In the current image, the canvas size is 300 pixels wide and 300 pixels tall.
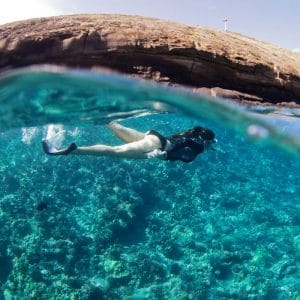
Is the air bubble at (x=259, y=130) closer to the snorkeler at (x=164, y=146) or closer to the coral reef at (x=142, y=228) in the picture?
the coral reef at (x=142, y=228)

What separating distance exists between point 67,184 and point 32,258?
211 inches

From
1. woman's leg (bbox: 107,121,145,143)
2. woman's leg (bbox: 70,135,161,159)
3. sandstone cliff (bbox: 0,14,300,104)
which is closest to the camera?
sandstone cliff (bbox: 0,14,300,104)

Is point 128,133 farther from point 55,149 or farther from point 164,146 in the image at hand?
point 55,149

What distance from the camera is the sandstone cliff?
6.55 meters

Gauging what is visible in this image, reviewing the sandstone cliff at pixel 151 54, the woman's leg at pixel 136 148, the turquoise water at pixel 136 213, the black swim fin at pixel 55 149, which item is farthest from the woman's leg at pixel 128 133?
the sandstone cliff at pixel 151 54

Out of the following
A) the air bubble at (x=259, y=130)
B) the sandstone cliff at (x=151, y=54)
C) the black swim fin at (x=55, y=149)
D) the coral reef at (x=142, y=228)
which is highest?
the sandstone cliff at (x=151, y=54)

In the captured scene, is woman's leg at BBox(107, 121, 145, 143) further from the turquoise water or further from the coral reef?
the coral reef

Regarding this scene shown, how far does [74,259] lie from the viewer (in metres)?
16.9

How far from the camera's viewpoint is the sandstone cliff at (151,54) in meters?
6.55

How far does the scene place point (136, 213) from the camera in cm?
1966

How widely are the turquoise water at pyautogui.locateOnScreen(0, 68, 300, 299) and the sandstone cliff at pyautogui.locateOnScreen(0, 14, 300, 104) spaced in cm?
224

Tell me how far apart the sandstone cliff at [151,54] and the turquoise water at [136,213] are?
7.35ft

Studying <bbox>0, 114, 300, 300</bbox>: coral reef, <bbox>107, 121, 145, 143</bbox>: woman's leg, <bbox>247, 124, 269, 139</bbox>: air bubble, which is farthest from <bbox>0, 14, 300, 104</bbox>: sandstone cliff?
<bbox>0, 114, 300, 300</bbox>: coral reef

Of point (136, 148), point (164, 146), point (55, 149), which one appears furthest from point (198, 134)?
point (55, 149)
